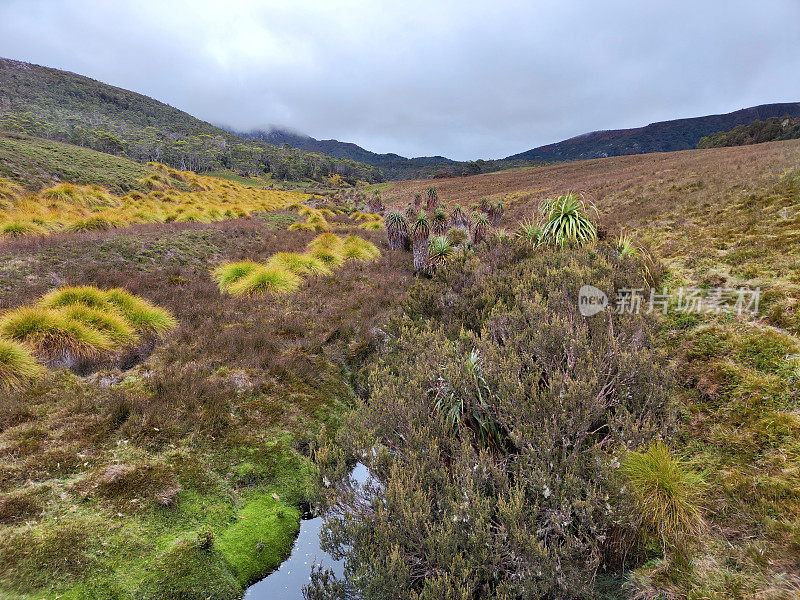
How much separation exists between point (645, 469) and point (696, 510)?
453 mm

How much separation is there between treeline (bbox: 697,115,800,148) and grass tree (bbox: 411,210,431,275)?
6871 centimetres

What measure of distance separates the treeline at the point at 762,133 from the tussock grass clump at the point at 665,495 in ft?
250

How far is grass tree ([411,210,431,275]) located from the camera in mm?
12531

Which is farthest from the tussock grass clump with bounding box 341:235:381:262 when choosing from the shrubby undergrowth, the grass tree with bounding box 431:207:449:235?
the shrubby undergrowth

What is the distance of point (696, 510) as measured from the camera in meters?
2.83

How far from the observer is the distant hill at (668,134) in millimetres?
145125

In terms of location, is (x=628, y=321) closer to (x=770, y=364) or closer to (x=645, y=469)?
(x=770, y=364)

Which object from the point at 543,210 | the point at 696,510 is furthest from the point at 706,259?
the point at 696,510

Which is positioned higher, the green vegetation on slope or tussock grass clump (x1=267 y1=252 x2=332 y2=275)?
the green vegetation on slope

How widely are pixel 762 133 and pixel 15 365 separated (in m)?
90.3

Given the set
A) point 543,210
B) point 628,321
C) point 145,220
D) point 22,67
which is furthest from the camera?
point 22,67

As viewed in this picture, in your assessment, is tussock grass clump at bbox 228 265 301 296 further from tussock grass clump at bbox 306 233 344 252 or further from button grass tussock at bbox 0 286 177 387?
tussock grass clump at bbox 306 233 344 252

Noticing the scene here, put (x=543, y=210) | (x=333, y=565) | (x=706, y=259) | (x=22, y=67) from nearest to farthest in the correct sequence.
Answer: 1. (x=333, y=565)
2. (x=706, y=259)
3. (x=543, y=210)
4. (x=22, y=67)

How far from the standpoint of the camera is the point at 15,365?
15.5 ft
